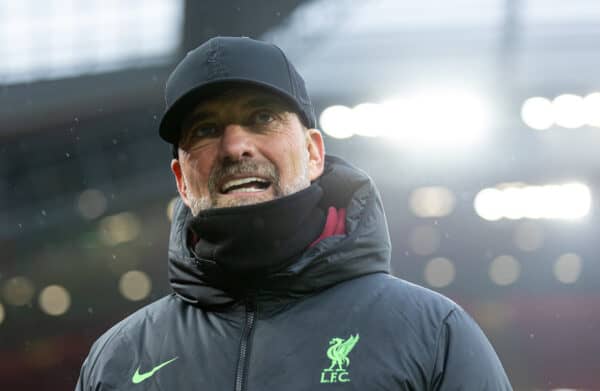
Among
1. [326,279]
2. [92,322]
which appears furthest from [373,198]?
[92,322]

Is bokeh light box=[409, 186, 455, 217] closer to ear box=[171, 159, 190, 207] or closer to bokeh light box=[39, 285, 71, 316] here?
bokeh light box=[39, 285, 71, 316]

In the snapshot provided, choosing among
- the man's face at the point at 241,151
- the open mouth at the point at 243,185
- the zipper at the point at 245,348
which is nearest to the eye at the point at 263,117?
the man's face at the point at 241,151

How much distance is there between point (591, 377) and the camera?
17.9m

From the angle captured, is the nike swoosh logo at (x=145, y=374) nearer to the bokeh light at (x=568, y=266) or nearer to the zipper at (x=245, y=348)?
the zipper at (x=245, y=348)

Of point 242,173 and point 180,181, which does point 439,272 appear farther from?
point 242,173

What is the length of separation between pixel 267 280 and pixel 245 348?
15 centimetres

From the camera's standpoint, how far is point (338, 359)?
189 cm

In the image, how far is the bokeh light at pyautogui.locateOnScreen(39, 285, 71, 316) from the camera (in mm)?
19016

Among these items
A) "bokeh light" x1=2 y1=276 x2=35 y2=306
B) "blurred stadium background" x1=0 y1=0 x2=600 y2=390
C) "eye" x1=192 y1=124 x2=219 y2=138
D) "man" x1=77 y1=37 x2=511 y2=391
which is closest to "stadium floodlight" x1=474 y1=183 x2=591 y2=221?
"blurred stadium background" x1=0 y1=0 x2=600 y2=390

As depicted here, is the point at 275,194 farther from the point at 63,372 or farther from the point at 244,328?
the point at 63,372

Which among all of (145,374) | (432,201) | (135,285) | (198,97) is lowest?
(135,285)

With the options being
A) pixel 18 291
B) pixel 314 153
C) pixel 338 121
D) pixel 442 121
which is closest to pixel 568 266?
pixel 442 121

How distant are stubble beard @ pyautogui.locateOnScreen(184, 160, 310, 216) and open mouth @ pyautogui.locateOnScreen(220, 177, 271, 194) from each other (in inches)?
0.5

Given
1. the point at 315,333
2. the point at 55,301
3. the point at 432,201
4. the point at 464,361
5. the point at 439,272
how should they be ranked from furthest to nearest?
the point at 432,201 < the point at 439,272 < the point at 55,301 < the point at 315,333 < the point at 464,361
